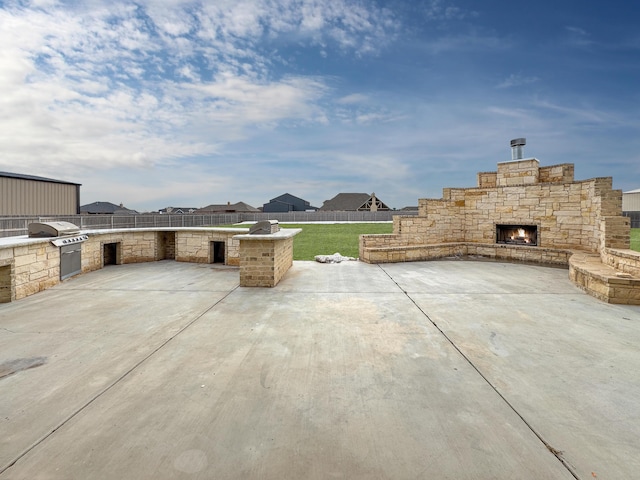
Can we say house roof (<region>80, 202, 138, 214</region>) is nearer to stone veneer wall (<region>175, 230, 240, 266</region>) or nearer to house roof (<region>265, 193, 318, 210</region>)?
house roof (<region>265, 193, 318, 210</region>)

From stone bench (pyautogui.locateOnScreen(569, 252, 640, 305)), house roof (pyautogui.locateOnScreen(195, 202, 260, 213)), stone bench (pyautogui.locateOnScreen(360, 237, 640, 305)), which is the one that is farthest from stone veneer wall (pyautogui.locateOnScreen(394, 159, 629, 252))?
house roof (pyautogui.locateOnScreen(195, 202, 260, 213))

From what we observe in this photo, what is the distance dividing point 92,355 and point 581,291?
9043 millimetres

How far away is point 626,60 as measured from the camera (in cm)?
1664

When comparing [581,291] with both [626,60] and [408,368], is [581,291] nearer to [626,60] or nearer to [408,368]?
[408,368]

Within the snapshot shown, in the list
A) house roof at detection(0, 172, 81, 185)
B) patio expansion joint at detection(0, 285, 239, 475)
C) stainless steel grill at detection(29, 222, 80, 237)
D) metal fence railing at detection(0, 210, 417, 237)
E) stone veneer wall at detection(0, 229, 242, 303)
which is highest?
house roof at detection(0, 172, 81, 185)

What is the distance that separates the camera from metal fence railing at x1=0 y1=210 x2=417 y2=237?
15.7 m

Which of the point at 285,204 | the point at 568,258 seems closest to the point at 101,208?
the point at 285,204

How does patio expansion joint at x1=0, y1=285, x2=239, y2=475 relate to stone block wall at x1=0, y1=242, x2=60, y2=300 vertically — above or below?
below

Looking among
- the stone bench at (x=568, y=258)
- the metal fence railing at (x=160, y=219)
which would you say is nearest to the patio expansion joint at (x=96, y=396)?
the stone bench at (x=568, y=258)

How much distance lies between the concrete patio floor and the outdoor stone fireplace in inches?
190

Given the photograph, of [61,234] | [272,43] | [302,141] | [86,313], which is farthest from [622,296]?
[302,141]

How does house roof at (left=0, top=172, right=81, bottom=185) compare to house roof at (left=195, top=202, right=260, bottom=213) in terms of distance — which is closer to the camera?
house roof at (left=0, top=172, right=81, bottom=185)

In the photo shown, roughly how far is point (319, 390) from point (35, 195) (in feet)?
110

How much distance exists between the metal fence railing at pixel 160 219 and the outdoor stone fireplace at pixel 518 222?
17918 millimetres
